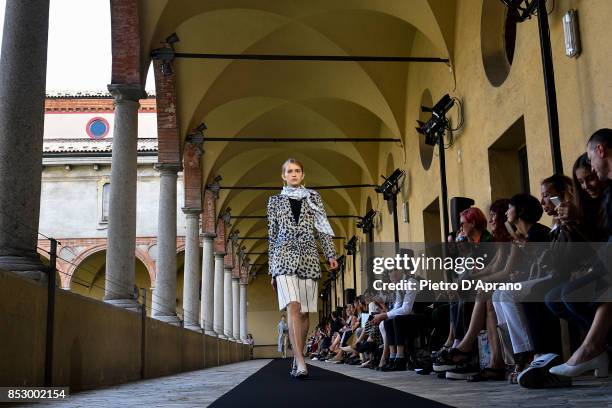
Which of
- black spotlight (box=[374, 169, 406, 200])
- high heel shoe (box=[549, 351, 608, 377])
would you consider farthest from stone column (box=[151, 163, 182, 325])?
high heel shoe (box=[549, 351, 608, 377])

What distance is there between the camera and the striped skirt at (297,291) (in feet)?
15.2

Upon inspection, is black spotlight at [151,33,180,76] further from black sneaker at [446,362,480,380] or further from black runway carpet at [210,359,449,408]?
black runway carpet at [210,359,449,408]

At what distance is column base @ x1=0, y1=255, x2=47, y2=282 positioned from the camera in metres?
4.21

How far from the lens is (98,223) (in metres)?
26.3

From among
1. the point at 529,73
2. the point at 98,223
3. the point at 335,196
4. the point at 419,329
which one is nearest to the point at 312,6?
the point at 529,73

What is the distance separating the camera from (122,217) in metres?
8.45

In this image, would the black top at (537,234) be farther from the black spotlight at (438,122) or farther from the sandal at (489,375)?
the black spotlight at (438,122)

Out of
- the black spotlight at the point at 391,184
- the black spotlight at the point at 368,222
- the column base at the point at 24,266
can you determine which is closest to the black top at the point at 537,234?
the column base at the point at 24,266

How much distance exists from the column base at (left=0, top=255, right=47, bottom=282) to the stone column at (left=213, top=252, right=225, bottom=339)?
53.1 ft

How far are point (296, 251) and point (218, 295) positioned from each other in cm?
1764

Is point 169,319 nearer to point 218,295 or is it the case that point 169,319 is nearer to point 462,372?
point 462,372

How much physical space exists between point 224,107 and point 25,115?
1130 centimetres

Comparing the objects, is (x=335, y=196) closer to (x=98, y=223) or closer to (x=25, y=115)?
(x=98, y=223)

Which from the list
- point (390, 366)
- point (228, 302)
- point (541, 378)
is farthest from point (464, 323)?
point (228, 302)
